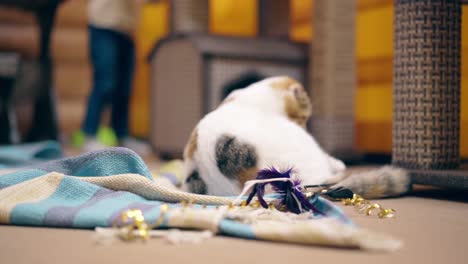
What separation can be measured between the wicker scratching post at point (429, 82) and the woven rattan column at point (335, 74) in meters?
0.96

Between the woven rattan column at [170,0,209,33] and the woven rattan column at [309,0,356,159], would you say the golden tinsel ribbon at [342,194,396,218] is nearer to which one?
the woven rattan column at [309,0,356,159]

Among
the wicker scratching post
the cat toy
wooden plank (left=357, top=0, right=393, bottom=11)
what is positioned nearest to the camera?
the cat toy

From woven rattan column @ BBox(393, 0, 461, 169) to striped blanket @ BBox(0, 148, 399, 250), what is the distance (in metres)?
0.57

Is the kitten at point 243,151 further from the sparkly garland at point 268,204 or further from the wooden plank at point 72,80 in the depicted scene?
the wooden plank at point 72,80

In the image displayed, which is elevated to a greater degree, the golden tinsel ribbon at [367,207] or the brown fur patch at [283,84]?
the brown fur patch at [283,84]

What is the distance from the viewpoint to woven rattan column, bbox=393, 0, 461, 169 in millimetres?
1370

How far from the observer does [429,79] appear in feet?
4.50

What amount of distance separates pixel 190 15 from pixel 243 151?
67.1 inches

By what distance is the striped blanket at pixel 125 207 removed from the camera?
79 centimetres

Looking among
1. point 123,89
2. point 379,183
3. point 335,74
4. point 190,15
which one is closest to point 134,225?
point 379,183

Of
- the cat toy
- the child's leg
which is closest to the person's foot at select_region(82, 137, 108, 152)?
the child's leg

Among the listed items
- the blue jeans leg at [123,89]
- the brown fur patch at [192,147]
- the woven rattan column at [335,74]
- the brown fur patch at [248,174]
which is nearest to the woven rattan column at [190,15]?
the blue jeans leg at [123,89]

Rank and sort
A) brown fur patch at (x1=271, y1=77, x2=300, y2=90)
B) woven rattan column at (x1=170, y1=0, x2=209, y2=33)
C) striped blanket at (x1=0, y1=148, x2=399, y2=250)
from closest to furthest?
1. striped blanket at (x1=0, y1=148, x2=399, y2=250)
2. brown fur patch at (x1=271, y1=77, x2=300, y2=90)
3. woven rattan column at (x1=170, y1=0, x2=209, y2=33)

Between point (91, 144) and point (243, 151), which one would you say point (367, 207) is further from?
point (91, 144)
